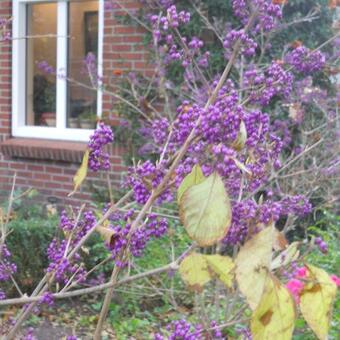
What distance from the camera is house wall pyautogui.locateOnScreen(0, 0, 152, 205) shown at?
649 centimetres

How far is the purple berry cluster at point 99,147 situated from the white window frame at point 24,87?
534 centimetres

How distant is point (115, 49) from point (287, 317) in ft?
19.4

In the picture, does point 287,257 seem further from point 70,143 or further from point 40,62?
point 40,62

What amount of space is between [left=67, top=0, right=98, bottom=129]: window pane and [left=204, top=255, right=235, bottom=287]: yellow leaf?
591cm

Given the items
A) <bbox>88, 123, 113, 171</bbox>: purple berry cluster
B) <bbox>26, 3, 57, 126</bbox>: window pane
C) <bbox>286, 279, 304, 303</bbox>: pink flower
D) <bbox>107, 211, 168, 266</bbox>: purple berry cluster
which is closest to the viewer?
<bbox>286, 279, 304, 303</bbox>: pink flower

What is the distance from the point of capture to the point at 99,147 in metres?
1.46

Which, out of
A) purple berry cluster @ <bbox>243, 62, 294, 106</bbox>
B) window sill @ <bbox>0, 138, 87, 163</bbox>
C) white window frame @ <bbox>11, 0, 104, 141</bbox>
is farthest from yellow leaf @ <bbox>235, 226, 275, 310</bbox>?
white window frame @ <bbox>11, 0, 104, 141</bbox>

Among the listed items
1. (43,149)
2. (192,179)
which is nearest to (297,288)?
(192,179)

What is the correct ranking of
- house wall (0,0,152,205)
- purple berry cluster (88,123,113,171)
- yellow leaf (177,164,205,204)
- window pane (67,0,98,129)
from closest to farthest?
yellow leaf (177,164,205,204) < purple berry cluster (88,123,113,171) < house wall (0,0,152,205) < window pane (67,0,98,129)

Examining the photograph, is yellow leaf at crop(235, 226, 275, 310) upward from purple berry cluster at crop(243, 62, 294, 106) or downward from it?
downward

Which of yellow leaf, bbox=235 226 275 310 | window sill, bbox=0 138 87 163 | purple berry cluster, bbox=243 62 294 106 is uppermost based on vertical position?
purple berry cluster, bbox=243 62 294 106

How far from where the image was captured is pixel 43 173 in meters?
7.13

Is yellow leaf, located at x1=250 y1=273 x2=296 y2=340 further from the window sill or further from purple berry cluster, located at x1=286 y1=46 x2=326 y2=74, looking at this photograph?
the window sill

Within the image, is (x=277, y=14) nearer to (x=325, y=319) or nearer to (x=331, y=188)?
(x=325, y=319)
